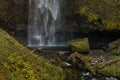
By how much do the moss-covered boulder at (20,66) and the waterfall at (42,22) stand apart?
850 cm

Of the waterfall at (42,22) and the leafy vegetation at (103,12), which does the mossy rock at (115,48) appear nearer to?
the leafy vegetation at (103,12)

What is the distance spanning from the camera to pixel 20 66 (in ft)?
25.5

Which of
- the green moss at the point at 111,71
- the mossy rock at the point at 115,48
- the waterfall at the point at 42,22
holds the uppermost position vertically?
the waterfall at the point at 42,22

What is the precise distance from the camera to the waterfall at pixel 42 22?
17.4 m

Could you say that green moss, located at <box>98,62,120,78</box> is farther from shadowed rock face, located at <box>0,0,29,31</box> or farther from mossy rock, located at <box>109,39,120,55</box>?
shadowed rock face, located at <box>0,0,29,31</box>

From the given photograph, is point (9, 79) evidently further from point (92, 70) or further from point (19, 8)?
point (19, 8)

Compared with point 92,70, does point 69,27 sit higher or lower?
higher

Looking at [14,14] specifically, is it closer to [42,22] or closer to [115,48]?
[42,22]

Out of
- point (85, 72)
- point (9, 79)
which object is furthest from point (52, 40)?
point (9, 79)

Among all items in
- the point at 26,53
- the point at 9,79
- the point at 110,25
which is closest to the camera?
the point at 9,79

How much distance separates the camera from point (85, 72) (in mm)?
11180

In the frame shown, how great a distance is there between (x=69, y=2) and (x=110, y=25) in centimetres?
259

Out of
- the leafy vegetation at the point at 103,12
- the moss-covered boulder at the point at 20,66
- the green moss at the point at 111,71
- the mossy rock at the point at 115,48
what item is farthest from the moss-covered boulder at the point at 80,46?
the moss-covered boulder at the point at 20,66

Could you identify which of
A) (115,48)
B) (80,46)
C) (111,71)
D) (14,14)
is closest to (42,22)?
(14,14)
